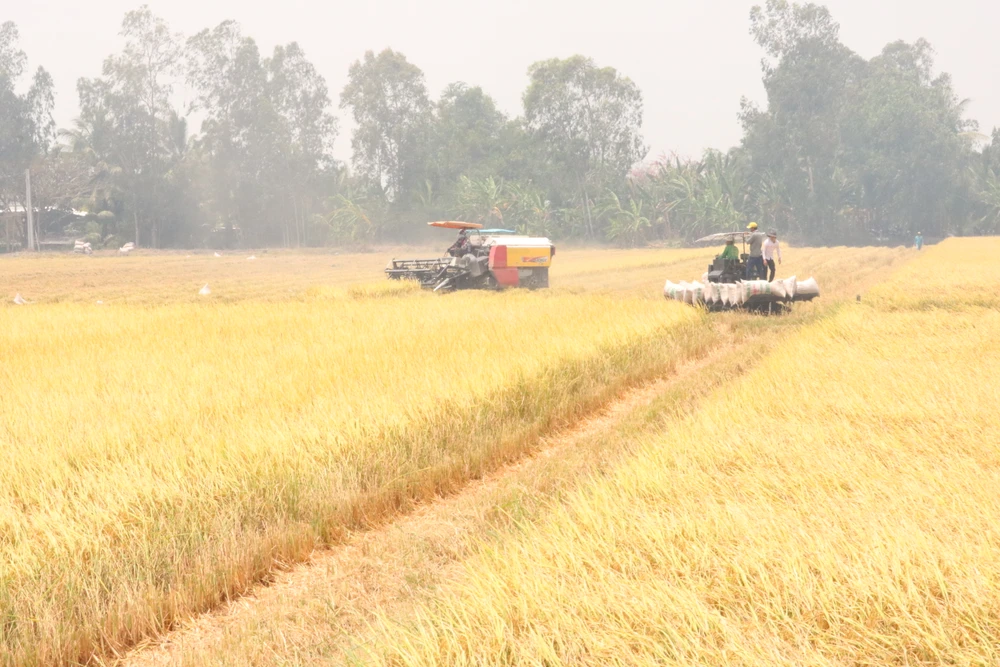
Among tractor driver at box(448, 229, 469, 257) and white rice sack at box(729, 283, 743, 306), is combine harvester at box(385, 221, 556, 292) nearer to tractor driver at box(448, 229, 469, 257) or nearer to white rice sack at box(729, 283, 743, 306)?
tractor driver at box(448, 229, 469, 257)

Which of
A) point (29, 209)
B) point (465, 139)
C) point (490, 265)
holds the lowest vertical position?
point (490, 265)

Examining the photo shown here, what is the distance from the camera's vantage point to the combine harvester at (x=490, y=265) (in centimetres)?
2050

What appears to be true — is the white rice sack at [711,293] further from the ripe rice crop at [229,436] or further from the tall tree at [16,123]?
the tall tree at [16,123]

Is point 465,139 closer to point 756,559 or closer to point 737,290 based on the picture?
point 737,290

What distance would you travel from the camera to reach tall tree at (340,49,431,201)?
66375mm

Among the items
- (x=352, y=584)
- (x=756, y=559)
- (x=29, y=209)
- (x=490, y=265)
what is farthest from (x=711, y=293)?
(x=29, y=209)

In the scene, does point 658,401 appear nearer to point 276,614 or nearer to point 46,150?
point 276,614

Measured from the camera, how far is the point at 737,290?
14.2 m

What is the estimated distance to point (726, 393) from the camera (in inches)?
293

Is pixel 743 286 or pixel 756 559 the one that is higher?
pixel 743 286

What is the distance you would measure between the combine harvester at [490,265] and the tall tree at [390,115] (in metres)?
46.9

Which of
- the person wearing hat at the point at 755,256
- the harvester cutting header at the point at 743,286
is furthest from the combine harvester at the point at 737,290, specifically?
the person wearing hat at the point at 755,256

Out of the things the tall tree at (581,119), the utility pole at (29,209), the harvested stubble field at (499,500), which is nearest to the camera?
the harvested stubble field at (499,500)

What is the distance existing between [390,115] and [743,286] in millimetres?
56886
